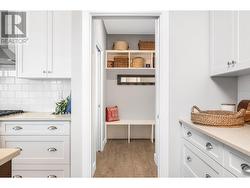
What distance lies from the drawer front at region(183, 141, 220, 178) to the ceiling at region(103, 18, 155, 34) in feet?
9.59

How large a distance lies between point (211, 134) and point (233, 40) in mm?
Answer: 822

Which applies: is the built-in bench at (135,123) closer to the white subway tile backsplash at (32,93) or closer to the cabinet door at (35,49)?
the white subway tile backsplash at (32,93)

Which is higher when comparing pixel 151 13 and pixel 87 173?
pixel 151 13

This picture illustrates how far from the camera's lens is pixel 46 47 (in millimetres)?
2684

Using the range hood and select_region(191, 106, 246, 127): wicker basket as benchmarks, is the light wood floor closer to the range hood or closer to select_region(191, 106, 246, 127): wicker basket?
select_region(191, 106, 246, 127): wicker basket

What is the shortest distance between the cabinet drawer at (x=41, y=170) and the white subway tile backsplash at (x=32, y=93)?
0.81m

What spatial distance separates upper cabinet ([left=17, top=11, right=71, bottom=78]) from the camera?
268 centimetres

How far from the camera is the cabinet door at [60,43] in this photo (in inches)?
105

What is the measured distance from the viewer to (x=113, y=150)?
4.40 meters

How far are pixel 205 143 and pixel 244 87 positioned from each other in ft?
2.87

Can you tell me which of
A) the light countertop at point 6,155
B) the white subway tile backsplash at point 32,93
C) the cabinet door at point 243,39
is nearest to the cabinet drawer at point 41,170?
the white subway tile backsplash at point 32,93

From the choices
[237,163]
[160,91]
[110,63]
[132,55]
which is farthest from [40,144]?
[132,55]
